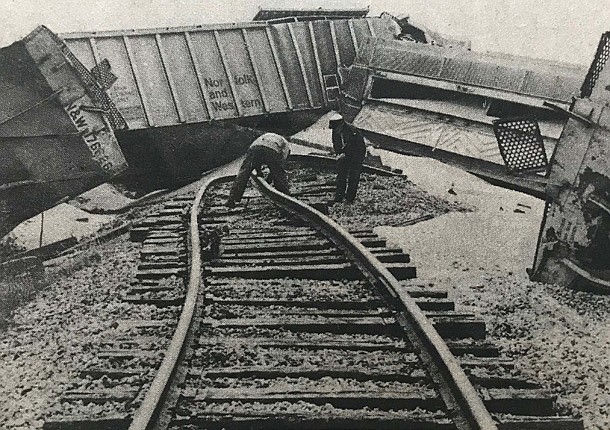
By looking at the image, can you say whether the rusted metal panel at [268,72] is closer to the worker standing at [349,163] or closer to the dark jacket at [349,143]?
the dark jacket at [349,143]

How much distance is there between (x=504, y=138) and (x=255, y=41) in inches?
371

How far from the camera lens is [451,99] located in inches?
498

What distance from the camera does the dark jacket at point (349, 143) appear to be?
8.41m

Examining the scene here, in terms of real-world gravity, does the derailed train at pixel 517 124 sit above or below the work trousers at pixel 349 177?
above

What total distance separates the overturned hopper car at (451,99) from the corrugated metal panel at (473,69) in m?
0.02

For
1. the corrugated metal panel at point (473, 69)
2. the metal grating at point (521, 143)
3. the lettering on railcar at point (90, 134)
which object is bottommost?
the lettering on railcar at point (90, 134)

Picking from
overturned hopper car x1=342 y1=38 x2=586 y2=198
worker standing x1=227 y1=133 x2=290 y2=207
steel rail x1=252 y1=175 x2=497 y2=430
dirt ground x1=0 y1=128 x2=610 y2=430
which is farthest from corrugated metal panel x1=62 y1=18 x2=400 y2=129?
steel rail x1=252 y1=175 x2=497 y2=430

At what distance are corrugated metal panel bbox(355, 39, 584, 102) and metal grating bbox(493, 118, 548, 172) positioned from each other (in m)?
4.46

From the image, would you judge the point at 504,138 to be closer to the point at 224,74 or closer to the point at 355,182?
the point at 355,182

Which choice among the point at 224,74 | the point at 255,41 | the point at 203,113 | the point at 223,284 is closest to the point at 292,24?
the point at 255,41

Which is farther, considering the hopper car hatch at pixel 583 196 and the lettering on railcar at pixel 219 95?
the lettering on railcar at pixel 219 95

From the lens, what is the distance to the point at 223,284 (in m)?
4.81

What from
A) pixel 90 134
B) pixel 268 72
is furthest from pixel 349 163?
pixel 268 72

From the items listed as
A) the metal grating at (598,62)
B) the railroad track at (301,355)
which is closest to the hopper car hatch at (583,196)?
the metal grating at (598,62)
